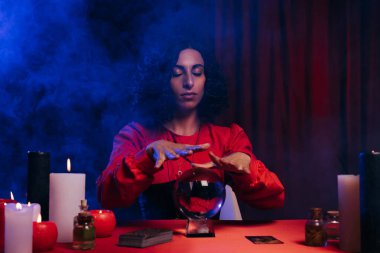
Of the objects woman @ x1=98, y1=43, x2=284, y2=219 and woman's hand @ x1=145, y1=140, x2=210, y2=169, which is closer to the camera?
woman's hand @ x1=145, y1=140, x2=210, y2=169

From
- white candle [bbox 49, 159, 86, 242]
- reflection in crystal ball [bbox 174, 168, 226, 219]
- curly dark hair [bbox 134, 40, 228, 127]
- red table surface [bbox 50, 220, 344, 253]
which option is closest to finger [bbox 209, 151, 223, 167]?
reflection in crystal ball [bbox 174, 168, 226, 219]

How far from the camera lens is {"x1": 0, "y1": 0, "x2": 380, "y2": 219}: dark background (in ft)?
9.62

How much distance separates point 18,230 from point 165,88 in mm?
1578

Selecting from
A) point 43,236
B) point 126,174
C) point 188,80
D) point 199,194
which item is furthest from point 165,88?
point 43,236

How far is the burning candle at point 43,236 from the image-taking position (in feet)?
3.65

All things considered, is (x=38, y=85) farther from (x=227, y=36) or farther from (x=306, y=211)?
(x=306, y=211)

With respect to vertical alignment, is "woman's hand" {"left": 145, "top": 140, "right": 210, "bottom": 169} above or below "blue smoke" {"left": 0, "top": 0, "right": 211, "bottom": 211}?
below

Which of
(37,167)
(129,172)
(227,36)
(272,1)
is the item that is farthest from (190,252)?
(272,1)

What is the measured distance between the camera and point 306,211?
115 inches

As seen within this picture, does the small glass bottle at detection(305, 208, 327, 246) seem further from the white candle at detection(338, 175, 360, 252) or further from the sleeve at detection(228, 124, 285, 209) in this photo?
the sleeve at detection(228, 124, 285, 209)

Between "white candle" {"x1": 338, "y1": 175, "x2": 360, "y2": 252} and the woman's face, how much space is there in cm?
132

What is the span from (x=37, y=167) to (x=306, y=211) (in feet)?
6.86

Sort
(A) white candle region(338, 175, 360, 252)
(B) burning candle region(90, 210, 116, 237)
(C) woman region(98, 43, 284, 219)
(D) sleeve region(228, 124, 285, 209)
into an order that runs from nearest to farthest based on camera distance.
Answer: (A) white candle region(338, 175, 360, 252) → (B) burning candle region(90, 210, 116, 237) → (D) sleeve region(228, 124, 285, 209) → (C) woman region(98, 43, 284, 219)

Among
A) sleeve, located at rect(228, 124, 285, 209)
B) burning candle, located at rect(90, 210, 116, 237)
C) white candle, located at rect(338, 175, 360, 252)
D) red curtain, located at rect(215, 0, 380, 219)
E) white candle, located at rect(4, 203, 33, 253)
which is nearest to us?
white candle, located at rect(4, 203, 33, 253)
